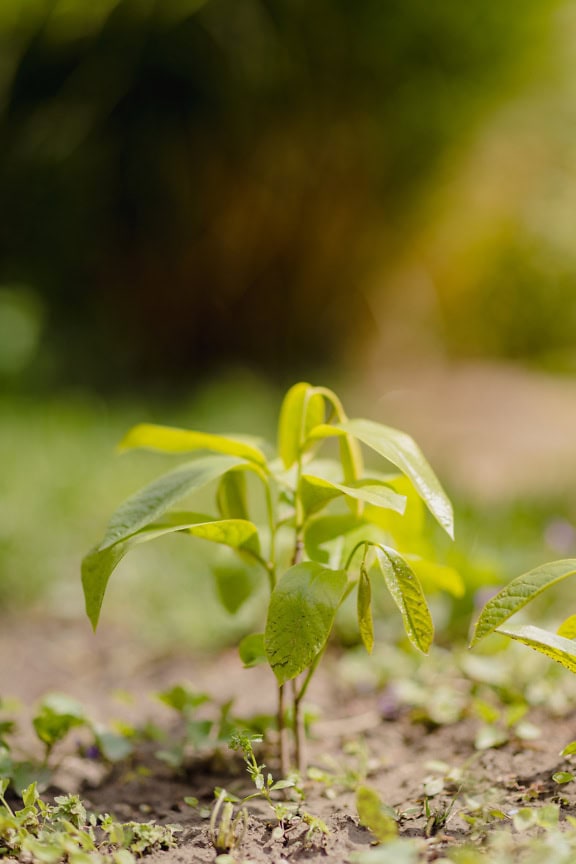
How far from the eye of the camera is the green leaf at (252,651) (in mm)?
1052

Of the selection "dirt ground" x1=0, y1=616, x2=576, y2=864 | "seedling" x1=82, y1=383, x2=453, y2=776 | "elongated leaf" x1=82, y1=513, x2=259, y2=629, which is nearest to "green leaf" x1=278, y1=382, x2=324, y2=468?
"seedling" x1=82, y1=383, x2=453, y2=776

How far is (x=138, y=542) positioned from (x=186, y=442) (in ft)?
0.55

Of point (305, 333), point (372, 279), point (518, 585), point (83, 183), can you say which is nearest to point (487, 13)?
point (372, 279)

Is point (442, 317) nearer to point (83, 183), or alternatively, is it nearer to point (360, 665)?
point (83, 183)

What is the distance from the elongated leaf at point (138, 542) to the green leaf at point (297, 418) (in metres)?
0.12

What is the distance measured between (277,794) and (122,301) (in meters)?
4.40

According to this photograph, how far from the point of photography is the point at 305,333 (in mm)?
5410

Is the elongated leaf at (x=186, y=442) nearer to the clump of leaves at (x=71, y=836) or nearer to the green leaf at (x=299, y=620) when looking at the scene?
the green leaf at (x=299, y=620)

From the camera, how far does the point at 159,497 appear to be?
999mm

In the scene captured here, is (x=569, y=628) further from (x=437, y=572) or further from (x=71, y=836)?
(x=71, y=836)

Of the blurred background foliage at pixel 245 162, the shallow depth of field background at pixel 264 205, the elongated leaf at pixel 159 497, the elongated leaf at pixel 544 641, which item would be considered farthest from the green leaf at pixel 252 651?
the blurred background foliage at pixel 245 162

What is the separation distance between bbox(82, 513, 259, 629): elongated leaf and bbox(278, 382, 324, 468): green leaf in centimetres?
12

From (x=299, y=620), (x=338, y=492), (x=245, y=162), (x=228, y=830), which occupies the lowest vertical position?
(x=228, y=830)

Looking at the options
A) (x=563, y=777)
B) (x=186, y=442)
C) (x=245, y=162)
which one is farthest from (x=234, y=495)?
(x=245, y=162)
